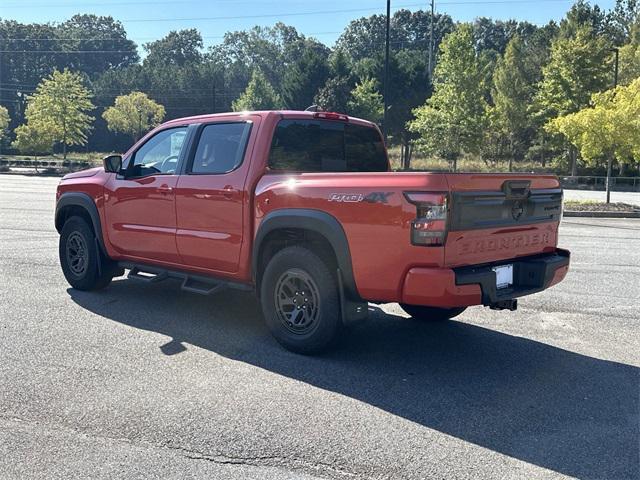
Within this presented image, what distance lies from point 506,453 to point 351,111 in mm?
48883

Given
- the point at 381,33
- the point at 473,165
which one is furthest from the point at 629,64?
the point at 381,33

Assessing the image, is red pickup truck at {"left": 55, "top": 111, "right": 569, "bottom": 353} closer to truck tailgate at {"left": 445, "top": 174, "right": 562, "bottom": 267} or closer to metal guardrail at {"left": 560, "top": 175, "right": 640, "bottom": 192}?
truck tailgate at {"left": 445, "top": 174, "right": 562, "bottom": 267}

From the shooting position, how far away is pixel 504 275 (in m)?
4.74

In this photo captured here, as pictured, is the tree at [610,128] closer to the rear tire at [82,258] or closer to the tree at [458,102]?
the tree at [458,102]

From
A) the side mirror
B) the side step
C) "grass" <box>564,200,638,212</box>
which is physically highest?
the side mirror

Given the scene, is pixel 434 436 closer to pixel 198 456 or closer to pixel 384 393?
pixel 384 393

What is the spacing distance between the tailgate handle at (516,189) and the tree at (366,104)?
1808 inches

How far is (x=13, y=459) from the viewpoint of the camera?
10.9 feet

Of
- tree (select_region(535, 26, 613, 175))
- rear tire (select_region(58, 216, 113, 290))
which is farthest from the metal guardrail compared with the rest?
rear tire (select_region(58, 216, 113, 290))

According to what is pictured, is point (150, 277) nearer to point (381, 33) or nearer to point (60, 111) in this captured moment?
point (60, 111)

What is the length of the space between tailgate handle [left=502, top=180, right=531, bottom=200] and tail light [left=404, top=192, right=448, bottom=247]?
0.78 m

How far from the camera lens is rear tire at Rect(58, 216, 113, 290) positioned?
7.04 metres

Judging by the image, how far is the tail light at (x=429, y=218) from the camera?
13.7 feet

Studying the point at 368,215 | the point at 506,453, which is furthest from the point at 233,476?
the point at 368,215
